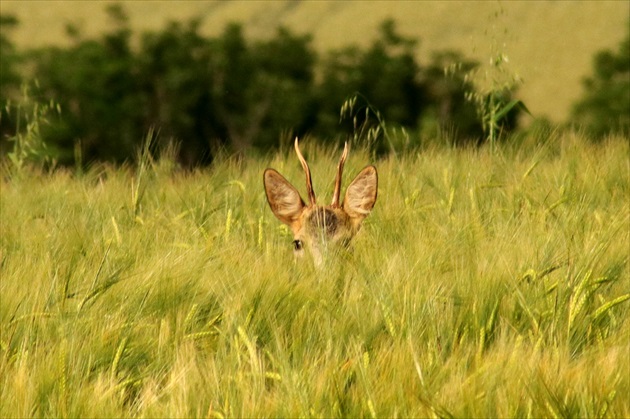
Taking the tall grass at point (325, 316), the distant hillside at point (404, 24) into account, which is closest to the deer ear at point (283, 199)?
the tall grass at point (325, 316)

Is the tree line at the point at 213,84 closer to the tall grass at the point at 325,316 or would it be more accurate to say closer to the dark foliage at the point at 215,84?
the dark foliage at the point at 215,84

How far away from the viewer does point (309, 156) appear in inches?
226

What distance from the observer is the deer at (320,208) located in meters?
3.43

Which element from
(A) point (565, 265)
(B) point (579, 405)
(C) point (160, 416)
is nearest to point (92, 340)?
(C) point (160, 416)

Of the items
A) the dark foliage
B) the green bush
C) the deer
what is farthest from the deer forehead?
the dark foliage

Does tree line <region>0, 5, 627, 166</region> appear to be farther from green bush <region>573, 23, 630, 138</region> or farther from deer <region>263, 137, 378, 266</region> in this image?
deer <region>263, 137, 378, 266</region>

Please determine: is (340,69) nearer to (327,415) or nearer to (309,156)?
(309,156)

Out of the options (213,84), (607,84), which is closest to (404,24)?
(213,84)

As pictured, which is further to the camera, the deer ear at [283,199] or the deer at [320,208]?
the deer ear at [283,199]

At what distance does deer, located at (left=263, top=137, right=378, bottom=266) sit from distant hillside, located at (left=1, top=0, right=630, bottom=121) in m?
32.1

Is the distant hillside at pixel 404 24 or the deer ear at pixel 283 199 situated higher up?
the deer ear at pixel 283 199

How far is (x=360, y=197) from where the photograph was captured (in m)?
3.61

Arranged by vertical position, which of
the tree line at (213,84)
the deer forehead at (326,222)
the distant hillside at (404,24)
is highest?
the deer forehead at (326,222)

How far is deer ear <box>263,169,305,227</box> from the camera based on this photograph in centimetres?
354
